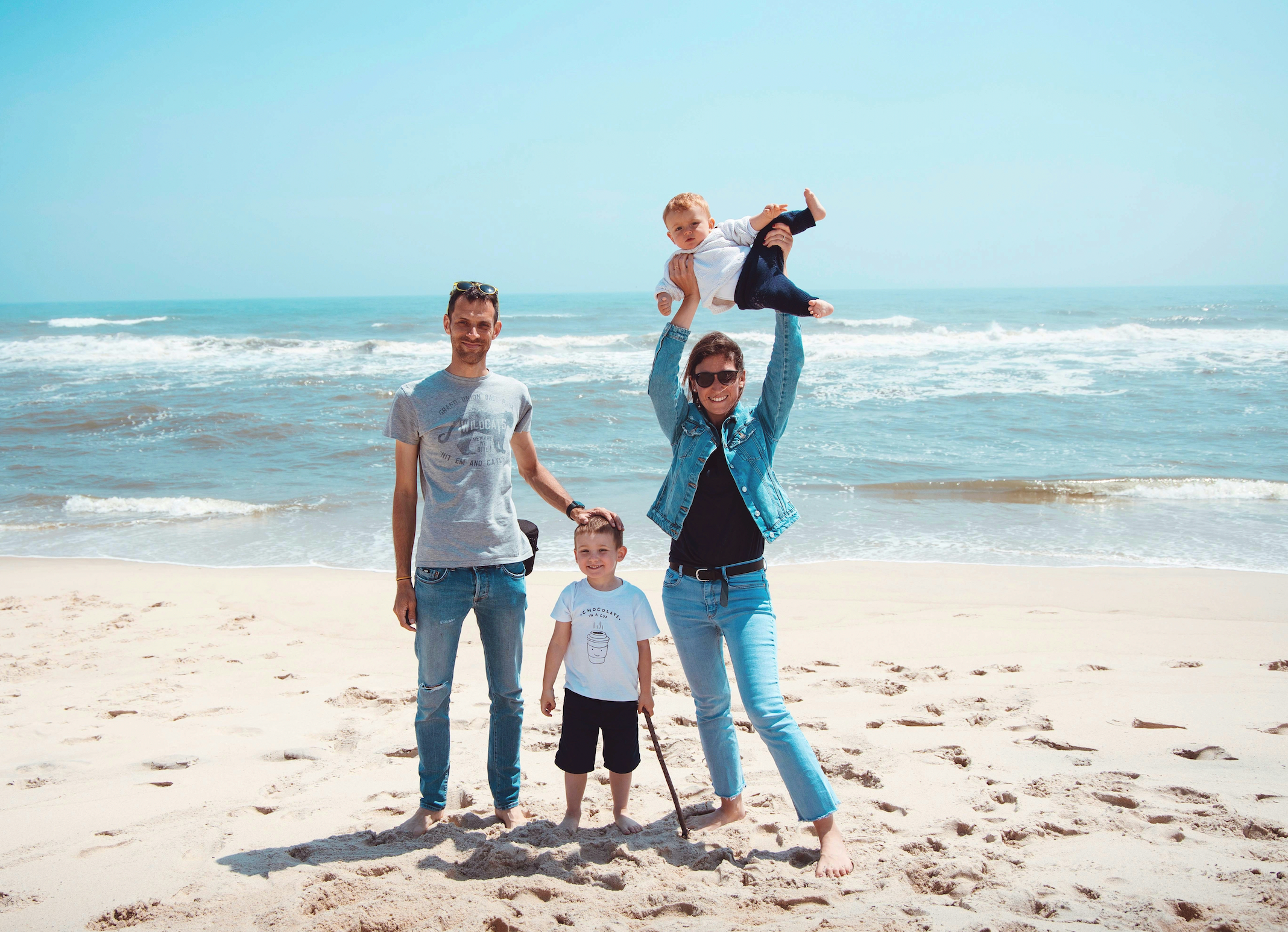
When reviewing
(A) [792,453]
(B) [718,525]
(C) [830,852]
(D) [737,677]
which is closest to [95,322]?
(A) [792,453]

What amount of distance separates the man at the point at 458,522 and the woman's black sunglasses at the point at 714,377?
603 millimetres

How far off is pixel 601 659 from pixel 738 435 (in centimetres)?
98

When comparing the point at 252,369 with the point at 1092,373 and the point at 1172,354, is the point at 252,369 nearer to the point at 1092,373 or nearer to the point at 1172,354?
the point at 1092,373

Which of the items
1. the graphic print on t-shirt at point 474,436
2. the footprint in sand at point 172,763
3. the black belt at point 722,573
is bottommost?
the footprint in sand at point 172,763

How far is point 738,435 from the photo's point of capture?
3123 millimetres

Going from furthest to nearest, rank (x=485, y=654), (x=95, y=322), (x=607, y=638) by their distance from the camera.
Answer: (x=95, y=322)
(x=485, y=654)
(x=607, y=638)

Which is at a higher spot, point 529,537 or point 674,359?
point 674,359

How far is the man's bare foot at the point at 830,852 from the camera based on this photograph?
2838 mm

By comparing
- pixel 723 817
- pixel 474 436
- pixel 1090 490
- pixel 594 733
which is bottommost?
pixel 723 817

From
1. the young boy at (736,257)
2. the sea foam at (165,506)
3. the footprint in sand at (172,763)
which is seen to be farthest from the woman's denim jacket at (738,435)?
the sea foam at (165,506)

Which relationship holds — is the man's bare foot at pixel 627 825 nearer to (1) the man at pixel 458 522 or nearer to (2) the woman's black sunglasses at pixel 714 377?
(1) the man at pixel 458 522

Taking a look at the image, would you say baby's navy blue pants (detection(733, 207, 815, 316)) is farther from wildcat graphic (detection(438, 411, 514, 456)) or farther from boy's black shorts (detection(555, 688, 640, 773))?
boy's black shorts (detection(555, 688, 640, 773))

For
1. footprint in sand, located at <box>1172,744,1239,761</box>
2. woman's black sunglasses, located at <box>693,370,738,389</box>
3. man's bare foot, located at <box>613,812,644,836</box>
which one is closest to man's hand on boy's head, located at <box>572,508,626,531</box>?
woman's black sunglasses, located at <box>693,370,738,389</box>

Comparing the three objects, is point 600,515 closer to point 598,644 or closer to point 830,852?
point 598,644
